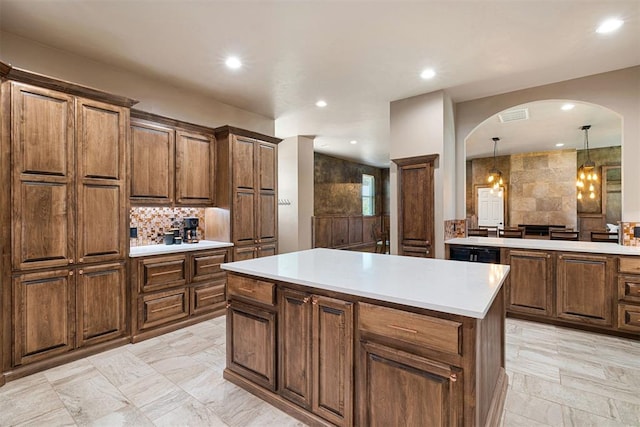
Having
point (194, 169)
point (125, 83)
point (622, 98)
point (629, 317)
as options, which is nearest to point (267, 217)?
point (194, 169)

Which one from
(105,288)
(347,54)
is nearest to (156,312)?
(105,288)

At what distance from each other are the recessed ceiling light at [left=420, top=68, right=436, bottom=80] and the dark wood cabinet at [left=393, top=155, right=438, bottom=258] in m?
0.97

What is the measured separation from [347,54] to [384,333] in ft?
9.00

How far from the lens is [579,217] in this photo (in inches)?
315

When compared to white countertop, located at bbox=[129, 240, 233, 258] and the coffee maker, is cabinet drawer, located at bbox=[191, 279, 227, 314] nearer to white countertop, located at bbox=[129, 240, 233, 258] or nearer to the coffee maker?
white countertop, located at bbox=[129, 240, 233, 258]

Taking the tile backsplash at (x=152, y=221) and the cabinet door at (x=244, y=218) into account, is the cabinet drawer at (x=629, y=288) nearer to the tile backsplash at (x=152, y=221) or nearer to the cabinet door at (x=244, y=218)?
the cabinet door at (x=244, y=218)

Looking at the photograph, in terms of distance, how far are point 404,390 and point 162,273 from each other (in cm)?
284

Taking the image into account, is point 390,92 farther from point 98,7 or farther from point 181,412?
point 181,412

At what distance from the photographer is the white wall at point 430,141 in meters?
3.90

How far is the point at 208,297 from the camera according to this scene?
3760 millimetres

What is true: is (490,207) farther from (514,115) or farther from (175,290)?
(175,290)

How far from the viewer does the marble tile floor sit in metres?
1.91

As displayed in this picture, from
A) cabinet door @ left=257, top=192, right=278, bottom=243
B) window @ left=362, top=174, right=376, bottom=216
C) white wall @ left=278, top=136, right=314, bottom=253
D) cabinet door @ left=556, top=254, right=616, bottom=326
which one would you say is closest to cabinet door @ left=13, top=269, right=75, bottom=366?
cabinet door @ left=257, top=192, right=278, bottom=243

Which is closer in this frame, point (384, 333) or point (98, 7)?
point (384, 333)
